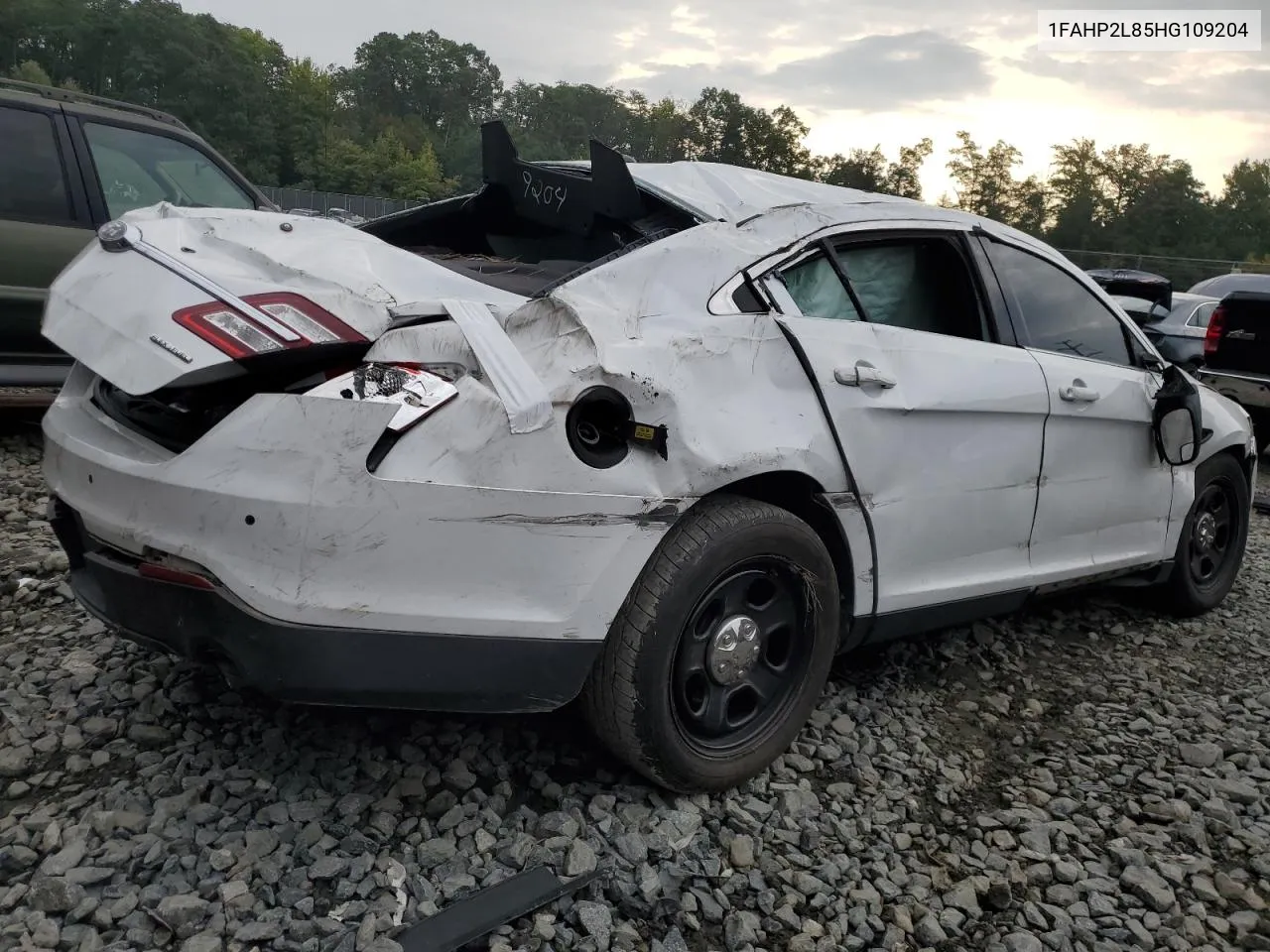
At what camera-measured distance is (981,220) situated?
355 cm

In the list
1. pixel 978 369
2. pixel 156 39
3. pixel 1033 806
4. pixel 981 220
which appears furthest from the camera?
pixel 156 39

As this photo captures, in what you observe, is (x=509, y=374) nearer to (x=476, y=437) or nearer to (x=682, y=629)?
(x=476, y=437)

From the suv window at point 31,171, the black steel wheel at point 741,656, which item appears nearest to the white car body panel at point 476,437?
the black steel wheel at point 741,656

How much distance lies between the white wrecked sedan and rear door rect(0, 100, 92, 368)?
306 centimetres

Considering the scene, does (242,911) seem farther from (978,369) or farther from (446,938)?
(978,369)

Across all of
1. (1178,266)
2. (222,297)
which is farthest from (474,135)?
(222,297)

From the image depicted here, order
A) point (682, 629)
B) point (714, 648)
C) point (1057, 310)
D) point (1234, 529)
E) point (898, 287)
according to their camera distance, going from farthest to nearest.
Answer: point (1234, 529)
point (1057, 310)
point (898, 287)
point (714, 648)
point (682, 629)

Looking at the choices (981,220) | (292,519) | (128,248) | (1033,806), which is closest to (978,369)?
(981,220)

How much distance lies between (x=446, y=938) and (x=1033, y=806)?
1.72m

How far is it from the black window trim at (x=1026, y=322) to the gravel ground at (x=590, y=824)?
4.18ft

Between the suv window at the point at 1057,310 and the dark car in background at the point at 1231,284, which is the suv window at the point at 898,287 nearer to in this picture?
the suv window at the point at 1057,310

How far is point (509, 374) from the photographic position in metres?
2.13

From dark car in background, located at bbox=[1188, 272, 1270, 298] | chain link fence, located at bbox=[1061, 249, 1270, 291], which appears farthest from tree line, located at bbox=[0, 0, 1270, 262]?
dark car in background, located at bbox=[1188, 272, 1270, 298]

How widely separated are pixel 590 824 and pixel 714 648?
0.53m
